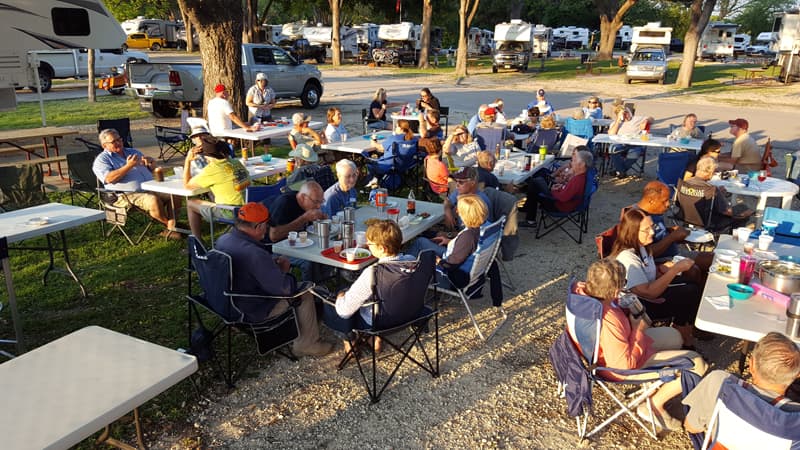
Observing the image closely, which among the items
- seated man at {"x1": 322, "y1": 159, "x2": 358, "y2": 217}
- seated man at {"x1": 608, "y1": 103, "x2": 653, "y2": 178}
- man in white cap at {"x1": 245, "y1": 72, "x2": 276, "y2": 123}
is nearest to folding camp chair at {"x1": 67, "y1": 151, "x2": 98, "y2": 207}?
seated man at {"x1": 322, "y1": 159, "x2": 358, "y2": 217}

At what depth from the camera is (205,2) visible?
32.2 ft

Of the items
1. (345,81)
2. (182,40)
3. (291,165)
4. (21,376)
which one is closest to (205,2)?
(291,165)

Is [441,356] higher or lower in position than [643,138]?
lower

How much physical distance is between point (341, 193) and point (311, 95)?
11.7m

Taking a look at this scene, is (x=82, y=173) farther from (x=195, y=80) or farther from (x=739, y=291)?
(x=195, y=80)

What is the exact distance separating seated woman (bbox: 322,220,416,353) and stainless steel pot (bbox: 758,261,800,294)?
7.12 feet

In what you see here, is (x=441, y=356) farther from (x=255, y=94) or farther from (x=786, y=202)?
(x=255, y=94)

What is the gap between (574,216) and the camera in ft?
21.8

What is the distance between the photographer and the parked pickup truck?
1316 cm

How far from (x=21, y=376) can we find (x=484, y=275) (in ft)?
9.84

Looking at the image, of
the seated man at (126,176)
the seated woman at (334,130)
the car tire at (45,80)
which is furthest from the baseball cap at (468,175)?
the car tire at (45,80)

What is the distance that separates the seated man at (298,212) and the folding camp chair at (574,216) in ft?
9.03

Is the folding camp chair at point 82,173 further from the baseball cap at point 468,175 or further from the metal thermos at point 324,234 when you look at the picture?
the baseball cap at point 468,175

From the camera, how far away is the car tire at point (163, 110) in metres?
13.9
